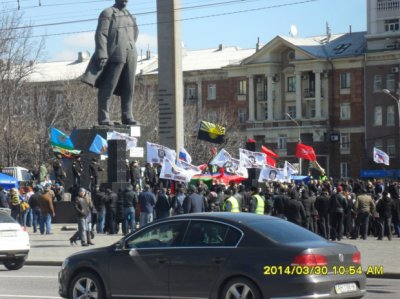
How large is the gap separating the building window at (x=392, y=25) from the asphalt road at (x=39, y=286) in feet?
235

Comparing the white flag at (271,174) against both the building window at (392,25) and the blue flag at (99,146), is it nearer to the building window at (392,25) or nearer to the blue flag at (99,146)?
the blue flag at (99,146)

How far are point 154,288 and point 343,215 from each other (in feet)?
52.6

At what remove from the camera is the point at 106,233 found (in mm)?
32719

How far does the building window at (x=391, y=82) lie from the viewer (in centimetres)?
9094

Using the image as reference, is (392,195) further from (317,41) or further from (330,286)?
(317,41)

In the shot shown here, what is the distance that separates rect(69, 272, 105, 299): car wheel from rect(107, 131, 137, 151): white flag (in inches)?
878

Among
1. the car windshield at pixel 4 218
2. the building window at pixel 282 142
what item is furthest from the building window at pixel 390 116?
the car windshield at pixel 4 218

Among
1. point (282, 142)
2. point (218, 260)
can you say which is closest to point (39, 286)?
point (218, 260)

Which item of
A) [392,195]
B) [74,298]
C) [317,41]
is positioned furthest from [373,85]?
[74,298]

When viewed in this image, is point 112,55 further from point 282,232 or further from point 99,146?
point 282,232

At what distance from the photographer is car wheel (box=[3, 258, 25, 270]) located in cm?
2297

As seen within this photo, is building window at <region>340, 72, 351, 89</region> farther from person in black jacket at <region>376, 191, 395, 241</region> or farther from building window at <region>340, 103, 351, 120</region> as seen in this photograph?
person in black jacket at <region>376, 191, 395, 241</region>

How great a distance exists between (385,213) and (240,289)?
55.9 ft

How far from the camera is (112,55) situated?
41.2 m
